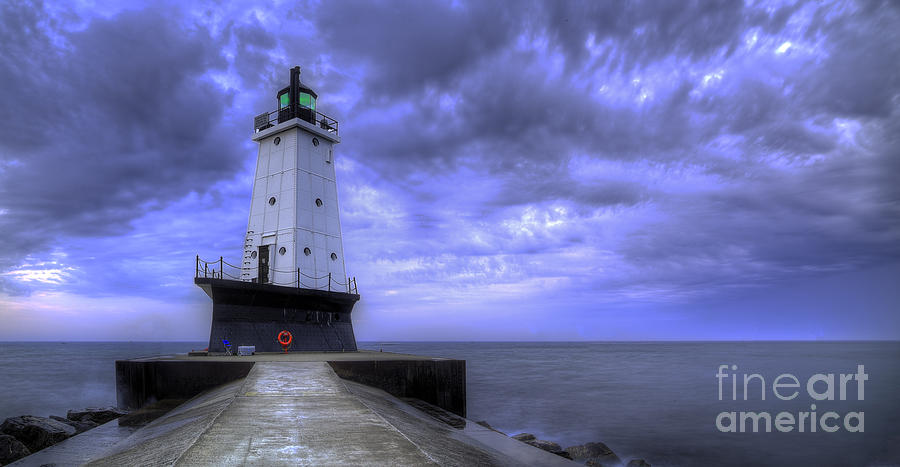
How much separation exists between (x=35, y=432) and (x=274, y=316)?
7.26 metres

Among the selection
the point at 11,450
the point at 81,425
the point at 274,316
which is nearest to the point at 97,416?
the point at 81,425

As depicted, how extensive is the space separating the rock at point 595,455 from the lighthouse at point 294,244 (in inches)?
371

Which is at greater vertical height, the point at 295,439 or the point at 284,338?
the point at 295,439

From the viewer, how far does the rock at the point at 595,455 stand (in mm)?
11562

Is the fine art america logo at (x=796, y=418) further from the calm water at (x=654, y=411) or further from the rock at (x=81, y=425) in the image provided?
the rock at (x=81, y=425)

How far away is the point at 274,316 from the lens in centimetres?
1694

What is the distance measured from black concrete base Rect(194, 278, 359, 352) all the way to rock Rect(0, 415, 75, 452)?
16.9ft

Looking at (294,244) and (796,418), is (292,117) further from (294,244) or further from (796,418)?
(796,418)

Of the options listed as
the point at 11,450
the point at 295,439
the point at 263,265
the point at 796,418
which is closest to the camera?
the point at 295,439

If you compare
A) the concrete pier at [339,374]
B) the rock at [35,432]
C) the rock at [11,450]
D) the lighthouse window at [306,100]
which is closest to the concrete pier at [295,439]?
the concrete pier at [339,374]

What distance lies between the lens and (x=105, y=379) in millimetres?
31844

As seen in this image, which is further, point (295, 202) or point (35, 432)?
point (295, 202)

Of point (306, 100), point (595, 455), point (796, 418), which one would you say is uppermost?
point (306, 100)

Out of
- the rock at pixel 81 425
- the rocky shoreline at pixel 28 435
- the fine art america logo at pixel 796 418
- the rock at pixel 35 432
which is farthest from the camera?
the fine art america logo at pixel 796 418
